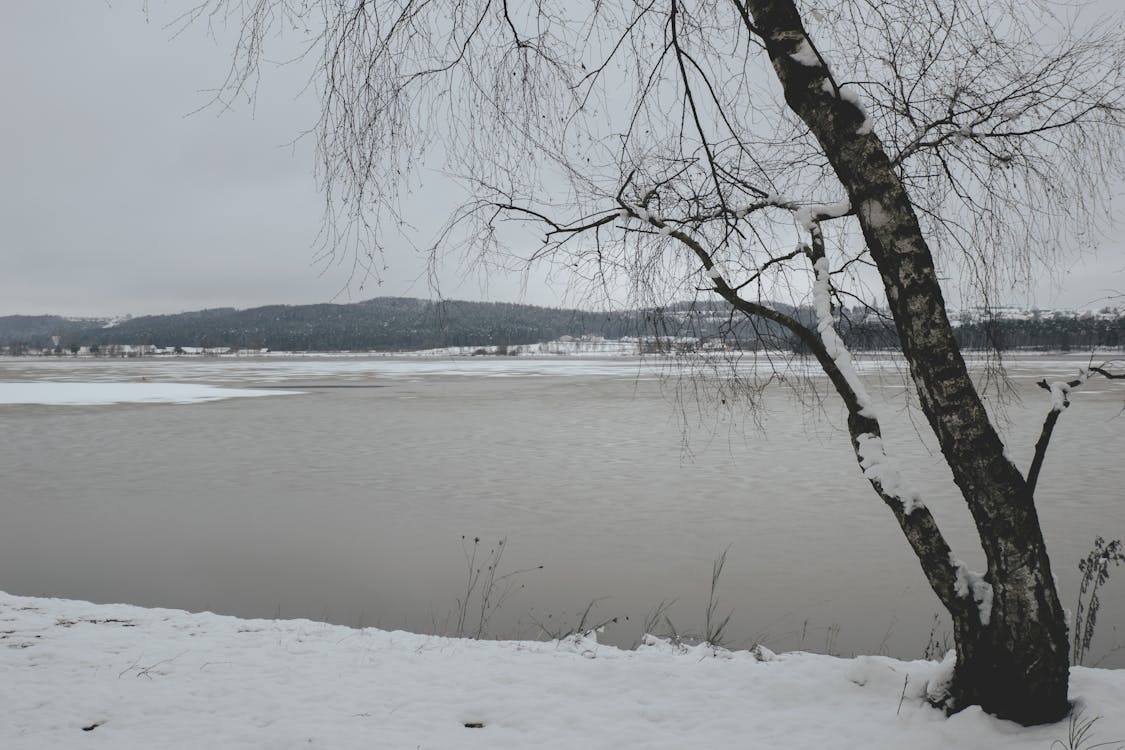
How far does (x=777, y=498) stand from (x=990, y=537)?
32.2 feet

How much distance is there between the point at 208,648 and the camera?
5.21 metres

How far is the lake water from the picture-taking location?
7.80 meters

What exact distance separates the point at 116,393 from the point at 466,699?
3969 centimetres

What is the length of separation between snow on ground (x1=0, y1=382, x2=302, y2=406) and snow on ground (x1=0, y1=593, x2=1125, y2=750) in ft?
102

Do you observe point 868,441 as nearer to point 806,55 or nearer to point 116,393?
point 806,55

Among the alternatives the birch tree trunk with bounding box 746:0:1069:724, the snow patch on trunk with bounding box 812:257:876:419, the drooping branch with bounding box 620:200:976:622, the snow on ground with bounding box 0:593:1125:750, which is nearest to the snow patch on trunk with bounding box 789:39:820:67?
the birch tree trunk with bounding box 746:0:1069:724

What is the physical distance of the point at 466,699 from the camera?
4.12 metres

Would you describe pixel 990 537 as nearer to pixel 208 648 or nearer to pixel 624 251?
pixel 624 251

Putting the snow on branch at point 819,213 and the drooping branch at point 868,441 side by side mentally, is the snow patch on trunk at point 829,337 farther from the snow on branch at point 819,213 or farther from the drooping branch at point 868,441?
the snow on branch at point 819,213

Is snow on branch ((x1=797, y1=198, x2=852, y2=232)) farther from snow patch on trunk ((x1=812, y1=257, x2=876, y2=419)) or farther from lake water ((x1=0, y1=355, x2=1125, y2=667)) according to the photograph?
lake water ((x1=0, y1=355, x2=1125, y2=667))

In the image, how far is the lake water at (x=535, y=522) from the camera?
780cm

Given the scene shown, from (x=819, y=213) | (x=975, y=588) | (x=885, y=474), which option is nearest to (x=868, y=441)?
(x=885, y=474)

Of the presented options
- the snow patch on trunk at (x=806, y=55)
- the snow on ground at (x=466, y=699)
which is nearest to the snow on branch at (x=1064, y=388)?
the snow on ground at (x=466, y=699)

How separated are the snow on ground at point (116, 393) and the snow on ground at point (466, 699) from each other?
31018 mm
